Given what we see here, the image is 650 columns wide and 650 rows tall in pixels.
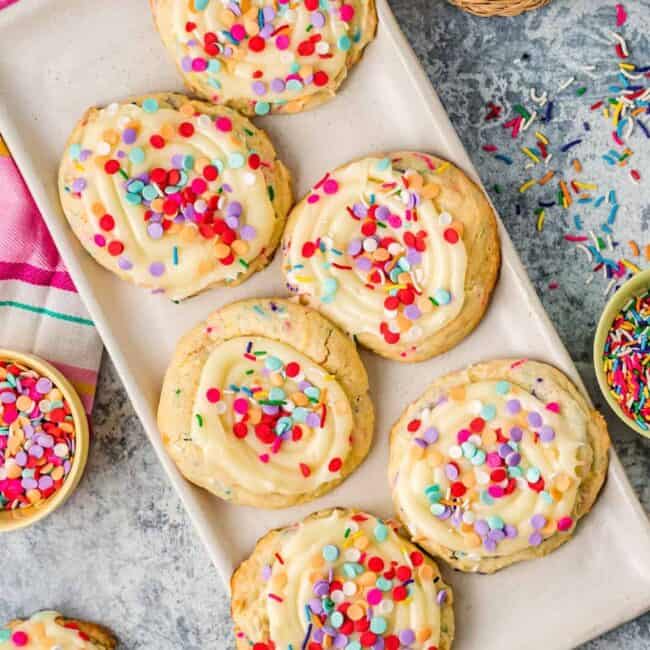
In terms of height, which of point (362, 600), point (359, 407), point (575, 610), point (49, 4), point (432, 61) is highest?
point (49, 4)

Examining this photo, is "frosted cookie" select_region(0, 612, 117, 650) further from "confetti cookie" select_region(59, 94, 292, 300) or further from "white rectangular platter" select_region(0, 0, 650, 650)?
"confetti cookie" select_region(59, 94, 292, 300)

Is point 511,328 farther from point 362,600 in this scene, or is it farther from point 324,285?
point 362,600

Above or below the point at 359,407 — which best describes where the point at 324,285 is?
above

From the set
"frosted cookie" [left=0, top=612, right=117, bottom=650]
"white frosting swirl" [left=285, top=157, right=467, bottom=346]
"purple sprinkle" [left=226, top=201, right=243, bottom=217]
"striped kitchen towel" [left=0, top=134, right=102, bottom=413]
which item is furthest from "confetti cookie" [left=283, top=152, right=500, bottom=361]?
"frosted cookie" [left=0, top=612, right=117, bottom=650]

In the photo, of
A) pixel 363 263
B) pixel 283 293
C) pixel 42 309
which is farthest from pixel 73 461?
pixel 363 263

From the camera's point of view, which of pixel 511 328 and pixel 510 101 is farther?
pixel 510 101

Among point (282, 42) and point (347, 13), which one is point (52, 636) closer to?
point (282, 42)

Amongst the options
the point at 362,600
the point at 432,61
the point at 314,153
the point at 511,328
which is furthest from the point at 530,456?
the point at 432,61
